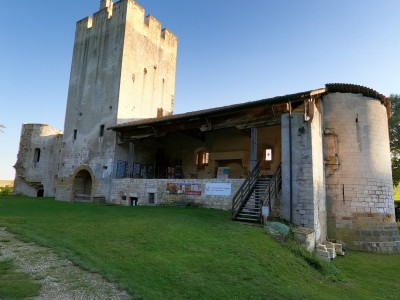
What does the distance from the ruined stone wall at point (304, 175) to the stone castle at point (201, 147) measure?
0.04m

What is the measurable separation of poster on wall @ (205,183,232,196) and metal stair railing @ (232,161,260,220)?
145cm

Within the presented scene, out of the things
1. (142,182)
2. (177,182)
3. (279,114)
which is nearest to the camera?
(279,114)

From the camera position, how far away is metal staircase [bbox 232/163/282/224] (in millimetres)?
9570

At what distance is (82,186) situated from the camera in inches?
773

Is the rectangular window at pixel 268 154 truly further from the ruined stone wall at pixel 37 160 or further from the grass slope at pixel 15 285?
the ruined stone wall at pixel 37 160

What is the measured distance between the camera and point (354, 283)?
6711 mm

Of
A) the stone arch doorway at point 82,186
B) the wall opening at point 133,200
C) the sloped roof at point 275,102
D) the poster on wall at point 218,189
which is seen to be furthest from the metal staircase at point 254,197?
the stone arch doorway at point 82,186

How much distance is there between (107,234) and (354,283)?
20.3ft

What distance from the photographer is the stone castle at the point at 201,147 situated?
34.8 ft

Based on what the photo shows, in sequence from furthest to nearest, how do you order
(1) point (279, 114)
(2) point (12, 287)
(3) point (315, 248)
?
(1) point (279, 114), (3) point (315, 248), (2) point (12, 287)

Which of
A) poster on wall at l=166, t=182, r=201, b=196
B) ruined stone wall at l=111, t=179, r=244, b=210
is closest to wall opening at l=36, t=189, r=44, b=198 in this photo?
ruined stone wall at l=111, t=179, r=244, b=210

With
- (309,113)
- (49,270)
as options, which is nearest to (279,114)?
(309,113)

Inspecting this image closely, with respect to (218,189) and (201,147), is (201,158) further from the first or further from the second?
(218,189)

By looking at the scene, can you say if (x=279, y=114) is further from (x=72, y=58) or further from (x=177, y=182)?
(x=72, y=58)
